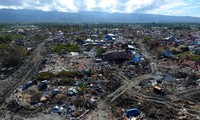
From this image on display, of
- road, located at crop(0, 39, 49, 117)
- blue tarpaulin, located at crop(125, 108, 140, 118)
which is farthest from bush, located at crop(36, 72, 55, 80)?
blue tarpaulin, located at crop(125, 108, 140, 118)

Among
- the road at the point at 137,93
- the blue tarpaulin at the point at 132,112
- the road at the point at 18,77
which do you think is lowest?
the road at the point at 18,77

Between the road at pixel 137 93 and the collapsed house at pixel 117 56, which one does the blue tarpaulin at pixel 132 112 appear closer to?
the road at pixel 137 93

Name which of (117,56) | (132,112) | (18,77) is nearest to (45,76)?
(18,77)

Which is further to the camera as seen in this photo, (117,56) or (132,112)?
(117,56)

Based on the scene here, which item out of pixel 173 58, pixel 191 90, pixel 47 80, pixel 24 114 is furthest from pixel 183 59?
pixel 24 114

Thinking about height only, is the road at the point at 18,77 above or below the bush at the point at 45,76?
below

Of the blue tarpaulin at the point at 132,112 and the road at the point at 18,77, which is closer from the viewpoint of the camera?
the blue tarpaulin at the point at 132,112

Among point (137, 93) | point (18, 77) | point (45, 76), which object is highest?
point (45, 76)

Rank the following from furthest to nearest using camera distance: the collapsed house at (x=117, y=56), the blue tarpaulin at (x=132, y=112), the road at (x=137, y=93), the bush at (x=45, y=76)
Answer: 1. the collapsed house at (x=117, y=56)
2. the bush at (x=45, y=76)
3. the road at (x=137, y=93)
4. the blue tarpaulin at (x=132, y=112)

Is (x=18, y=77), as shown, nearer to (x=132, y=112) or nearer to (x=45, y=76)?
(x=45, y=76)

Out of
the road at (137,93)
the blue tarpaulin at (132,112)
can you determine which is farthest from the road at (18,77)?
the blue tarpaulin at (132,112)

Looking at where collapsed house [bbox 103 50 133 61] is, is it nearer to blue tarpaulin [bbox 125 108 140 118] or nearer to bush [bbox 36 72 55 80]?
bush [bbox 36 72 55 80]
